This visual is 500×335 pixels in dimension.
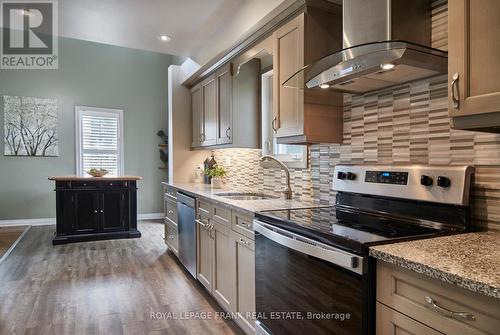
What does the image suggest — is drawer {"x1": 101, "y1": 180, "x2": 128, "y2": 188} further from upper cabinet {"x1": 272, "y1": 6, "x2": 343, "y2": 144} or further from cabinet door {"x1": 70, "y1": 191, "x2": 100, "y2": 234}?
upper cabinet {"x1": 272, "y1": 6, "x2": 343, "y2": 144}

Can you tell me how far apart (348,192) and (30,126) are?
618cm

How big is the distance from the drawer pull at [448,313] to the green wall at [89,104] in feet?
21.2

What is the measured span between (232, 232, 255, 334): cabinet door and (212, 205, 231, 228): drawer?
0.44 ft

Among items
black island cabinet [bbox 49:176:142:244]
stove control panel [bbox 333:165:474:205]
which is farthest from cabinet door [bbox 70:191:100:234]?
stove control panel [bbox 333:165:474:205]

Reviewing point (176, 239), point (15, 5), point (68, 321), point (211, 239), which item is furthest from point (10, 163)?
point (211, 239)

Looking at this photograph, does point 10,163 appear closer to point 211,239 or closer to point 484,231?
point 211,239

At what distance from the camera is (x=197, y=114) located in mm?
4352

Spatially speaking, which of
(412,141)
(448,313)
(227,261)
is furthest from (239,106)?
(448,313)

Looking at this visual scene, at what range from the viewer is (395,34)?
1.55 meters

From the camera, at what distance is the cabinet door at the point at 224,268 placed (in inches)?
89.6

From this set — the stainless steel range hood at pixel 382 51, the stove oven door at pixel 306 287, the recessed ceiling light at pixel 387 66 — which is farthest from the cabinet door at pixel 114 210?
the recessed ceiling light at pixel 387 66

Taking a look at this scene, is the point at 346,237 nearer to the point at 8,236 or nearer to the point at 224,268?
the point at 224,268

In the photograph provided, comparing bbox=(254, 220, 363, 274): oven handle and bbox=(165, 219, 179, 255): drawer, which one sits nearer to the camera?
bbox=(254, 220, 363, 274): oven handle

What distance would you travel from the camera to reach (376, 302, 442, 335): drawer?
993mm
